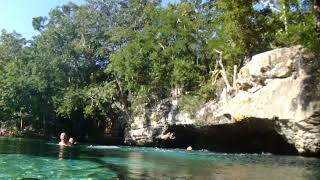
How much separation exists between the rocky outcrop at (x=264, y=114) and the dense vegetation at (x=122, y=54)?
2.19 m

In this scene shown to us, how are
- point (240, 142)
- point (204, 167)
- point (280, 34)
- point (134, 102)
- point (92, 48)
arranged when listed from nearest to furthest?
point (204, 167), point (280, 34), point (240, 142), point (134, 102), point (92, 48)

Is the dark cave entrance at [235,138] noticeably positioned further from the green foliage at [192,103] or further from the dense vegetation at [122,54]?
the dense vegetation at [122,54]

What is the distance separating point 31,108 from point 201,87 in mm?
21200

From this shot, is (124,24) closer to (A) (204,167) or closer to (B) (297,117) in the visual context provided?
(B) (297,117)

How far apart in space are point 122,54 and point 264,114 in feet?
65.4

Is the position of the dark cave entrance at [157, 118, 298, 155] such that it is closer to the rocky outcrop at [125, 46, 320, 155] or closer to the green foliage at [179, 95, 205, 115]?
the rocky outcrop at [125, 46, 320, 155]

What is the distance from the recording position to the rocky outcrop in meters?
24.9

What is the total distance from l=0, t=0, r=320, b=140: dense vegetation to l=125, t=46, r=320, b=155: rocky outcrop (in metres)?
2.19

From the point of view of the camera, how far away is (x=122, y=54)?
43.5 metres

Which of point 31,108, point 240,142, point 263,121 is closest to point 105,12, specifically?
point 31,108

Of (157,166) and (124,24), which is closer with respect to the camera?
(157,166)

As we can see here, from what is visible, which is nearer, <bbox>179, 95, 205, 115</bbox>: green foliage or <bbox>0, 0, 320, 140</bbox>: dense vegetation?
<bbox>0, 0, 320, 140</bbox>: dense vegetation

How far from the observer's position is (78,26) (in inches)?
2074

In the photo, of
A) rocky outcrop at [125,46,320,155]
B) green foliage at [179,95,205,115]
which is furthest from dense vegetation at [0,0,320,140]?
rocky outcrop at [125,46,320,155]
